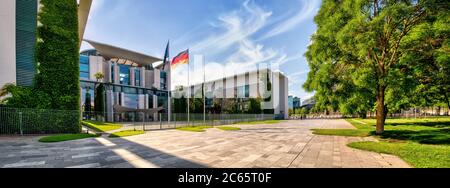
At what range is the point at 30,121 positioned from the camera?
567 inches

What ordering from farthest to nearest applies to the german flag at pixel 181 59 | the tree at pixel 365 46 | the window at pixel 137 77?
the window at pixel 137 77 → the german flag at pixel 181 59 → the tree at pixel 365 46

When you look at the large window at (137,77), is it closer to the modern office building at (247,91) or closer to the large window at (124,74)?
the large window at (124,74)

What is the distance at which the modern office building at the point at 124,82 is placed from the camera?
142ft

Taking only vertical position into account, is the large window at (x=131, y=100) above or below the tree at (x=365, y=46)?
below

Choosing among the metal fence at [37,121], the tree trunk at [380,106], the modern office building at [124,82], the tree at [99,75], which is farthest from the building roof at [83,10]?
the tree trunk at [380,106]

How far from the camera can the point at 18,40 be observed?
15.2 metres

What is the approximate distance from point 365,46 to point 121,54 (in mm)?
55407

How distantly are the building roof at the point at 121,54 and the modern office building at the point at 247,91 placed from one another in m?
12.0

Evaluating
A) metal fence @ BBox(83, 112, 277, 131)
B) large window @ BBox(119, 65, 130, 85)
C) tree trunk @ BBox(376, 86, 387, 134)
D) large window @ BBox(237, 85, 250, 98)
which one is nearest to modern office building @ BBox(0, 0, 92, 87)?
metal fence @ BBox(83, 112, 277, 131)

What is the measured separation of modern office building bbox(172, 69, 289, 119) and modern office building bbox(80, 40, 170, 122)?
6.75 meters

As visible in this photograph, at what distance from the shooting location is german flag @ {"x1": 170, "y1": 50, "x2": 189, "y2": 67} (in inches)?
962
